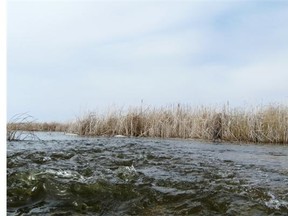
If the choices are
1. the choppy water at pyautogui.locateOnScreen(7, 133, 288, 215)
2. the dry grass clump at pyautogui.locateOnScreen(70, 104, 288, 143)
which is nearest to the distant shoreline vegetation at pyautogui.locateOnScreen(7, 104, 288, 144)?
the dry grass clump at pyautogui.locateOnScreen(70, 104, 288, 143)

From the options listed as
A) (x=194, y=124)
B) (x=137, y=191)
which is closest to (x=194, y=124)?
(x=194, y=124)

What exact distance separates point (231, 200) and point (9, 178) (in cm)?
203

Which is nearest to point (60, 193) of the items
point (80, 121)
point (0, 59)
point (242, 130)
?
point (0, 59)

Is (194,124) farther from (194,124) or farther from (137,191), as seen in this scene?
(137,191)

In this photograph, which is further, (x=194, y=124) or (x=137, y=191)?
(x=194, y=124)

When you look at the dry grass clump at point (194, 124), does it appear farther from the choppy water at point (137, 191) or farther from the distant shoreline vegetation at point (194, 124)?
the choppy water at point (137, 191)

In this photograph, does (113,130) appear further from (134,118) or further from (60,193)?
(60,193)

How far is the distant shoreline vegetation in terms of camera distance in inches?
538

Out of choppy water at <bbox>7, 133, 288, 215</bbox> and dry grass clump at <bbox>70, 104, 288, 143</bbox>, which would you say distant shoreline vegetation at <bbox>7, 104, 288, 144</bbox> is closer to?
dry grass clump at <bbox>70, 104, 288, 143</bbox>

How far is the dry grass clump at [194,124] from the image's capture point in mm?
13656

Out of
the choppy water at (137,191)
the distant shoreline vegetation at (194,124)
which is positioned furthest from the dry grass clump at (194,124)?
the choppy water at (137,191)

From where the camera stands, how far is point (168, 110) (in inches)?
632

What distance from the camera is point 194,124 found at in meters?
14.8

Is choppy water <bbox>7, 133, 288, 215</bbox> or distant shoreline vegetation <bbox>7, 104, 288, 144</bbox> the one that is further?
distant shoreline vegetation <bbox>7, 104, 288, 144</bbox>
